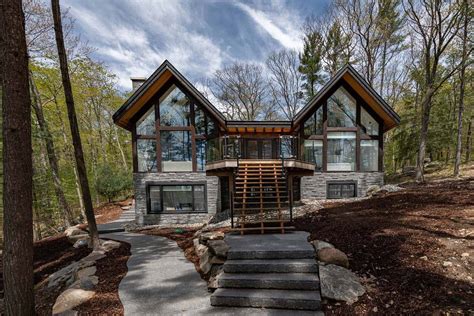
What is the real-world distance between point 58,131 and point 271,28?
1727 centimetres

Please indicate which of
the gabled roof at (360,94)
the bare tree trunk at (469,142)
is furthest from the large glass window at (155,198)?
the bare tree trunk at (469,142)

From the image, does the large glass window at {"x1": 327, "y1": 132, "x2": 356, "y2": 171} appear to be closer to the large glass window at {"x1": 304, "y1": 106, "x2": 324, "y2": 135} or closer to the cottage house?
the cottage house

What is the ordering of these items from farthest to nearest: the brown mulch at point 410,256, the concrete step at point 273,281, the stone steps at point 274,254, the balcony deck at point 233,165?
the balcony deck at point 233,165
the stone steps at point 274,254
the concrete step at point 273,281
the brown mulch at point 410,256

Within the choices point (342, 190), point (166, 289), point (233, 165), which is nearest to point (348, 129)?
point (342, 190)

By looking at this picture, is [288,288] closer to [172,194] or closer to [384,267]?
[384,267]

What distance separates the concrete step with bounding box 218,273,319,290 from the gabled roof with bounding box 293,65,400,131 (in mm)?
8116

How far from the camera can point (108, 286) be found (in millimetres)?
3988

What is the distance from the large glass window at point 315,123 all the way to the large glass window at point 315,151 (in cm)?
53

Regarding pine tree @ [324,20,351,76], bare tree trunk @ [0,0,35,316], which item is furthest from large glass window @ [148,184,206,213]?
pine tree @ [324,20,351,76]

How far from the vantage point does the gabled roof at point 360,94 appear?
10.1 m

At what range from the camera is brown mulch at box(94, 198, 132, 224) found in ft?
40.3

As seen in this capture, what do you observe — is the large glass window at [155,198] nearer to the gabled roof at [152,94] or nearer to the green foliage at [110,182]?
the gabled roof at [152,94]

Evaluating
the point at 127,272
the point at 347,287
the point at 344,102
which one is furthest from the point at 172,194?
the point at 344,102

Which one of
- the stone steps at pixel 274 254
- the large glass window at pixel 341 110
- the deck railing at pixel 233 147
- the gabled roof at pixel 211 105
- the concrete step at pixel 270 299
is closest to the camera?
the concrete step at pixel 270 299
